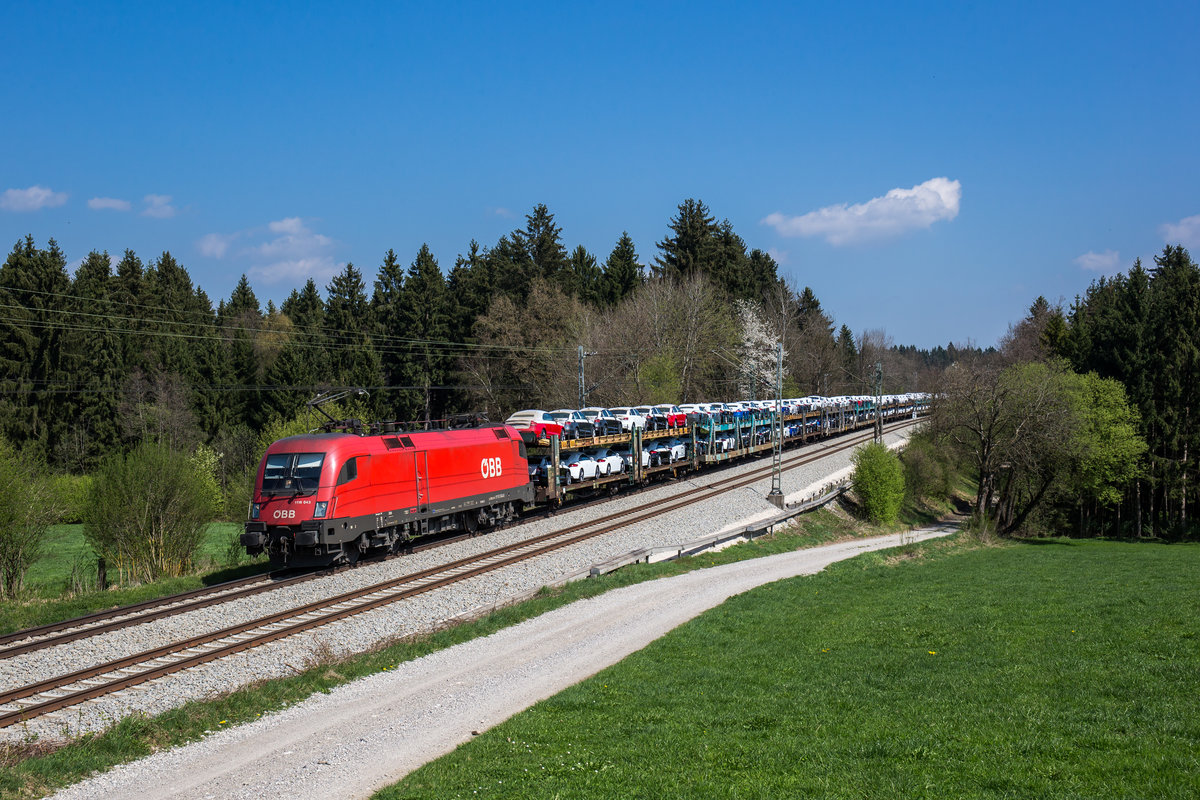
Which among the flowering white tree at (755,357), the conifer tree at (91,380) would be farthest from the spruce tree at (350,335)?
the flowering white tree at (755,357)

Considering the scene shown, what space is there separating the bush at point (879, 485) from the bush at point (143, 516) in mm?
30940

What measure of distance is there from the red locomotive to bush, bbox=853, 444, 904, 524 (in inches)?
875

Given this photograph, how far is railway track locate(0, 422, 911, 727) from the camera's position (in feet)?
42.0

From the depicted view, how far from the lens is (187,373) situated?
72312 mm

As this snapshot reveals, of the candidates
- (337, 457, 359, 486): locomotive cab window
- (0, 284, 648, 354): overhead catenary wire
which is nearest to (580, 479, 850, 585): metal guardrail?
(337, 457, 359, 486): locomotive cab window

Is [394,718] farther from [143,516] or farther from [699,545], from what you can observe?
[699,545]

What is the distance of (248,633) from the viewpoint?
1658cm

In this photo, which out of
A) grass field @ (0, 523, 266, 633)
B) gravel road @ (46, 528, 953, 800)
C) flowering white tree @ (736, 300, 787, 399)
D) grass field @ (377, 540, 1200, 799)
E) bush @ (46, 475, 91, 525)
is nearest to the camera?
grass field @ (377, 540, 1200, 799)

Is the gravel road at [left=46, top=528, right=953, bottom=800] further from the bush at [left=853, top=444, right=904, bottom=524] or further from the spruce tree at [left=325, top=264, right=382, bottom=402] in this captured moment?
the spruce tree at [left=325, top=264, right=382, bottom=402]

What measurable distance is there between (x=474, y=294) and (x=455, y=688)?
79.8 m

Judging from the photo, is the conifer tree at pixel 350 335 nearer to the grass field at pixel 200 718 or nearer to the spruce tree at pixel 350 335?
the spruce tree at pixel 350 335

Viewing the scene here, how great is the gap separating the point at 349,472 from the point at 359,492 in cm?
65

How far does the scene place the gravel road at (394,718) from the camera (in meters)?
9.37

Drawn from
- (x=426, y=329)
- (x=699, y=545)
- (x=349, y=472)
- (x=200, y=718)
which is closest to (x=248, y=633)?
(x=200, y=718)
